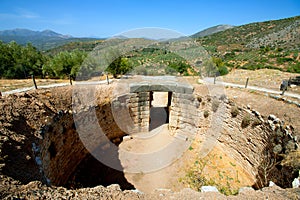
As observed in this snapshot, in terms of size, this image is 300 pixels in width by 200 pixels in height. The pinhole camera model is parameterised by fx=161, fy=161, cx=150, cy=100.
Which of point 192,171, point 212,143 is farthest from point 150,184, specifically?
point 212,143

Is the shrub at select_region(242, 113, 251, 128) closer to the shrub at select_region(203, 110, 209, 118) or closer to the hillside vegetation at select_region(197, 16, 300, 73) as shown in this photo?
the shrub at select_region(203, 110, 209, 118)

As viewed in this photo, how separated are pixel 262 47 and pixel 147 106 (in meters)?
39.2

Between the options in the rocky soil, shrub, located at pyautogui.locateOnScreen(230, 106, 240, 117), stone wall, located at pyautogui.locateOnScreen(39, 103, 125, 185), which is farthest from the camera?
shrub, located at pyautogui.locateOnScreen(230, 106, 240, 117)

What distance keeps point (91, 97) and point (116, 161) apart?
4.01 m

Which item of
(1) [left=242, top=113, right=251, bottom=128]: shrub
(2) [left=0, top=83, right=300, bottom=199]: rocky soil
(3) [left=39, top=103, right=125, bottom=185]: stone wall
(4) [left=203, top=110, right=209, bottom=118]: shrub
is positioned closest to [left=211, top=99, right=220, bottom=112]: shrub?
(4) [left=203, top=110, right=209, bottom=118]: shrub

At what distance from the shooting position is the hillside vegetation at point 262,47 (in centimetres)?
2818

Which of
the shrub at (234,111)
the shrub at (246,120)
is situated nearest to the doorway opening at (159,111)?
the shrub at (234,111)

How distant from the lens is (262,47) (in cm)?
3728

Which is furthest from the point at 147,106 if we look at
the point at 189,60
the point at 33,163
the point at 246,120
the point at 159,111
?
the point at 189,60

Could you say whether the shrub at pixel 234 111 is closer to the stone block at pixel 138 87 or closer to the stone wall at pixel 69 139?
the stone block at pixel 138 87

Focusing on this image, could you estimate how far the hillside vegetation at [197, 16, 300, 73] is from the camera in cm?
2818

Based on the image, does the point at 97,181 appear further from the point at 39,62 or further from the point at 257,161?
the point at 39,62

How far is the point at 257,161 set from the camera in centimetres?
813

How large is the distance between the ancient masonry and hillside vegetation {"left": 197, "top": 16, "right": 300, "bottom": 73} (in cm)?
1912
